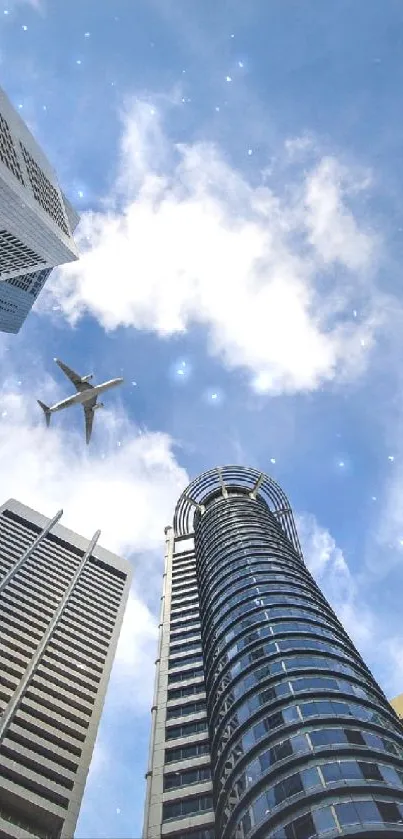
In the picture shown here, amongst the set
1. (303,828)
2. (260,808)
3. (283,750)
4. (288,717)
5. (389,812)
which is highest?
(288,717)

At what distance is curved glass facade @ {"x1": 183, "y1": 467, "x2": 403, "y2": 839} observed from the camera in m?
29.3

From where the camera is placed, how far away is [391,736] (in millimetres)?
35938

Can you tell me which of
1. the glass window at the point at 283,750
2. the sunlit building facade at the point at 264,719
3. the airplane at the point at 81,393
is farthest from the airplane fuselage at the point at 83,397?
the glass window at the point at 283,750

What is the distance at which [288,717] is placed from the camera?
36188 mm

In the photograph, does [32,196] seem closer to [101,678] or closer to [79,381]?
[79,381]

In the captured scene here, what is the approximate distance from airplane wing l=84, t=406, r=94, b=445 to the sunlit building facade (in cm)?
2058

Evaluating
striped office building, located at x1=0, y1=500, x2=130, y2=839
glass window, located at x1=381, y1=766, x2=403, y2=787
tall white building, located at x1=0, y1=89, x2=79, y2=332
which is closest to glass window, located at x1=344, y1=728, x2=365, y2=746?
glass window, located at x1=381, y1=766, x2=403, y2=787

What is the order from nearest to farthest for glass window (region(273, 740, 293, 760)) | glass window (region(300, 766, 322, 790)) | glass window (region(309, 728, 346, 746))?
glass window (region(300, 766, 322, 790)), glass window (region(273, 740, 293, 760)), glass window (region(309, 728, 346, 746))

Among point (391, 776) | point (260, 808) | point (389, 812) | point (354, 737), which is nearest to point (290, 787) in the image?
point (260, 808)

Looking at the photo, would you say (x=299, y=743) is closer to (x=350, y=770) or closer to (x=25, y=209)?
(x=350, y=770)

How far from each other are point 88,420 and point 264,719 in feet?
131

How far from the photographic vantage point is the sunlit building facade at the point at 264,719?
29797 mm

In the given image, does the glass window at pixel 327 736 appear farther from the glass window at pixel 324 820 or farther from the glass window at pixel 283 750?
the glass window at pixel 324 820

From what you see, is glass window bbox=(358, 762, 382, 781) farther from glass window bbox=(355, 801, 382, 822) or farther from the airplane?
the airplane
